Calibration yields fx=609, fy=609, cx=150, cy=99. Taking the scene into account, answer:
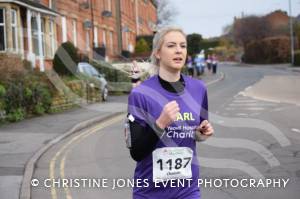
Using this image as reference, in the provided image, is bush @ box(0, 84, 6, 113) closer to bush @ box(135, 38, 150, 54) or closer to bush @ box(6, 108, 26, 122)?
bush @ box(6, 108, 26, 122)

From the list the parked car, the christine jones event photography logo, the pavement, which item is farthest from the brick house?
the christine jones event photography logo

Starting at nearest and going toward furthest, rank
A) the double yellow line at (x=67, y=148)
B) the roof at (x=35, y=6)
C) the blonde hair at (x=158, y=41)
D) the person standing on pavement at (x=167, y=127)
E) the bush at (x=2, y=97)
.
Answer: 1. the person standing on pavement at (x=167, y=127)
2. the blonde hair at (x=158, y=41)
3. the double yellow line at (x=67, y=148)
4. the bush at (x=2, y=97)
5. the roof at (x=35, y=6)

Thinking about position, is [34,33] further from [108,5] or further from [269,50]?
[269,50]

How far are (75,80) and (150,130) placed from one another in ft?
74.5

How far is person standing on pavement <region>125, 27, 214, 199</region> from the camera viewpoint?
4344mm

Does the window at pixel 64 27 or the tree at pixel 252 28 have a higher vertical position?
the tree at pixel 252 28

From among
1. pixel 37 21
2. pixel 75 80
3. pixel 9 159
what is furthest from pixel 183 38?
pixel 37 21

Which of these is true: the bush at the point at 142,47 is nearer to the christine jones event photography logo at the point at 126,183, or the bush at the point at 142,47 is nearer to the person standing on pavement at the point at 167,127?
the christine jones event photography logo at the point at 126,183

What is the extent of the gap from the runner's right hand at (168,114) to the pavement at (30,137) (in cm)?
511

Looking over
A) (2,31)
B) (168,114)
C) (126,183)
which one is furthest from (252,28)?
(168,114)

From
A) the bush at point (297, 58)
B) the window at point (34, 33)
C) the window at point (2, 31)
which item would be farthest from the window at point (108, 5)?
the bush at point (297, 58)

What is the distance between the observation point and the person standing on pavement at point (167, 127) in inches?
171

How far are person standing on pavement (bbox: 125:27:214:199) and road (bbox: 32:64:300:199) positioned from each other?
3.93 metres

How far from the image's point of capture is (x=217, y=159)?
37.2ft
